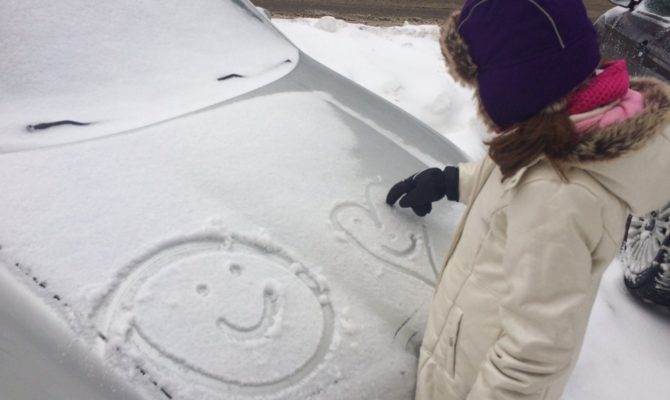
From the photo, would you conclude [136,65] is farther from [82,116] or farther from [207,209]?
[207,209]

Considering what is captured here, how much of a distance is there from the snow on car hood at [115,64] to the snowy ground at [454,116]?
1618 millimetres

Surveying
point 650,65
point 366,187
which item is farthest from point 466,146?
point 366,187

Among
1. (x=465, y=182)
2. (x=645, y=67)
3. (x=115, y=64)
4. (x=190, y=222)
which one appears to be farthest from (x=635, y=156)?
(x=645, y=67)

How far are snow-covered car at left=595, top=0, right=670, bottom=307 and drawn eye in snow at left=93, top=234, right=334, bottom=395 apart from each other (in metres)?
1.67

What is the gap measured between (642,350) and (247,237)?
1.78 metres

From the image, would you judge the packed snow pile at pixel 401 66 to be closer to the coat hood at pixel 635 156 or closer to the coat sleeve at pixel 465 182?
the coat sleeve at pixel 465 182

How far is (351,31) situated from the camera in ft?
16.1

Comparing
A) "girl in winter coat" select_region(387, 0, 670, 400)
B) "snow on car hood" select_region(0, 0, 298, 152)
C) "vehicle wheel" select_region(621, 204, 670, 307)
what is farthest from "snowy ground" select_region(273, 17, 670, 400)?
"snow on car hood" select_region(0, 0, 298, 152)

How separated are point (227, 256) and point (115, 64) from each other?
77cm

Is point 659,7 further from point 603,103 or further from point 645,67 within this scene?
point 603,103

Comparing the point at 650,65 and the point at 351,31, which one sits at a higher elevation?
the point at 650,65

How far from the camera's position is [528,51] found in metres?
0.95

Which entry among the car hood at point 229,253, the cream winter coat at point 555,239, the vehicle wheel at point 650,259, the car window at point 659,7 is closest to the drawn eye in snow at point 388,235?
the car hood at point 229,253

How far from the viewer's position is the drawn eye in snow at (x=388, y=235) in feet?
4.75
